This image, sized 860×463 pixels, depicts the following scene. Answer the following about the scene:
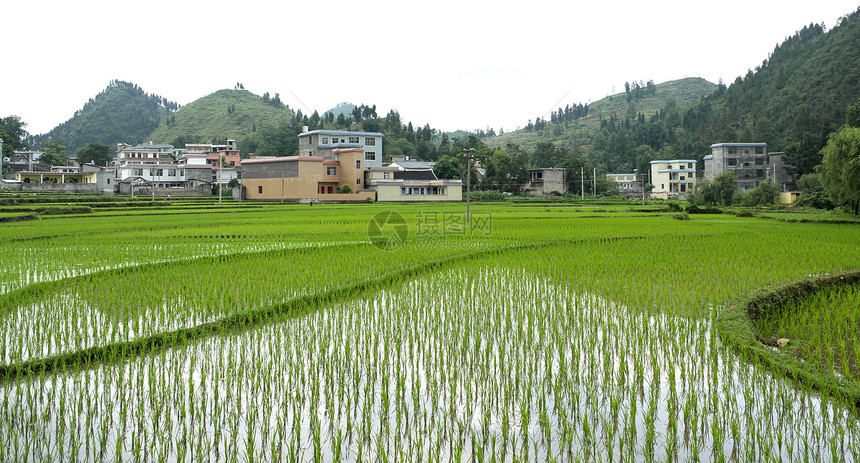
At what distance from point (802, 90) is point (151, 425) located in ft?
255

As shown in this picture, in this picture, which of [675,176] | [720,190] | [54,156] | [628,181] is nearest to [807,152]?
[720,190]

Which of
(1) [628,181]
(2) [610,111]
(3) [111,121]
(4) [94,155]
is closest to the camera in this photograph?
(4) [94,155]

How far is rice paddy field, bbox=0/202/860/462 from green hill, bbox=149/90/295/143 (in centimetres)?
8159

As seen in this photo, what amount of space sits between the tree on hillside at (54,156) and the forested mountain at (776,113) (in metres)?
63.0

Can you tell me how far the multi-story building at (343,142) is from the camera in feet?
184

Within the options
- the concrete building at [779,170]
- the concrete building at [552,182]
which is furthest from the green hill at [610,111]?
the concrete building at [552,182]

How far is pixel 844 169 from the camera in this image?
2036 cm

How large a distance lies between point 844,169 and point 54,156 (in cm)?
6996

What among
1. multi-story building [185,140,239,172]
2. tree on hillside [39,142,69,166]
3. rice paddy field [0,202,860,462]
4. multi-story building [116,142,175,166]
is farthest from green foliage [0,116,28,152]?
rice paddy field [0,202,860,462]

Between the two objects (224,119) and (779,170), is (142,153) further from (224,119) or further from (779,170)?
(779,170)

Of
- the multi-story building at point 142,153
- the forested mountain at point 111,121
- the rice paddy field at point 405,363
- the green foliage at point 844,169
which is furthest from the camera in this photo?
the forested mountain at point 111,121

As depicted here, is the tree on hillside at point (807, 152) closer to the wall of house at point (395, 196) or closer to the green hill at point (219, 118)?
the wall of house at point (395, 196)

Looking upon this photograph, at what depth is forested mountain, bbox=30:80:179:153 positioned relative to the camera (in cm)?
10069

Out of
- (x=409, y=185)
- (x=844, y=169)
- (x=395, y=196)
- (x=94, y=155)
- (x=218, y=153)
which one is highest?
(x=218, y=153)
